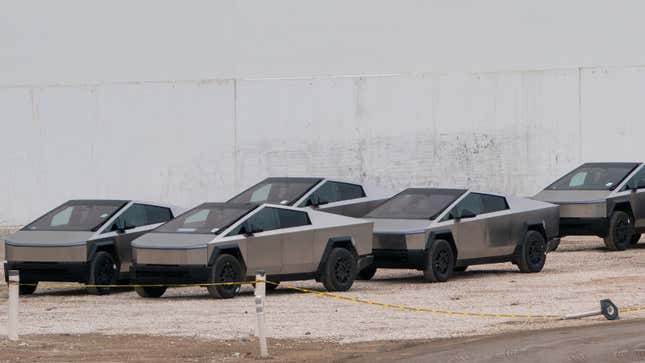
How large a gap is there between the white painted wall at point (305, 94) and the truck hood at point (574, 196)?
5580 millimetres

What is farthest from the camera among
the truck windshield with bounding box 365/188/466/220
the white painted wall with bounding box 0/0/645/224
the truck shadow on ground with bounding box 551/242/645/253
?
the white painted wall with bounding box 0/0/645/224

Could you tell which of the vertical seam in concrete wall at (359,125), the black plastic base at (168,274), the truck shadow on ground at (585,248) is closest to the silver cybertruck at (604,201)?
the truck shadow on ground at (585,248)

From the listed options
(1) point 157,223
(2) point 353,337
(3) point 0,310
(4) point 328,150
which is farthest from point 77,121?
(2) point 353,337

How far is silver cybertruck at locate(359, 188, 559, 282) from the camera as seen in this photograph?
23.3 meters

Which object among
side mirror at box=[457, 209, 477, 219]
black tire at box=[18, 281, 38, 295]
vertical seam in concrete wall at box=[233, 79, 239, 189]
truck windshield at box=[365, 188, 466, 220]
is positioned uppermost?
vertical seam in concrete wall at box=[233, 79, 239, 189]

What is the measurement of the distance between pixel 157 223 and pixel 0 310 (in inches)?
160

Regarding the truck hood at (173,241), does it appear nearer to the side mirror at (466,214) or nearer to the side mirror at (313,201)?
the side mirror at (466,214)

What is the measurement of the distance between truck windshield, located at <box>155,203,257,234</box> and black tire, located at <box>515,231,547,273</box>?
5096mm

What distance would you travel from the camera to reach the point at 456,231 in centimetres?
2392

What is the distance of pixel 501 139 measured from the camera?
34.5 meters

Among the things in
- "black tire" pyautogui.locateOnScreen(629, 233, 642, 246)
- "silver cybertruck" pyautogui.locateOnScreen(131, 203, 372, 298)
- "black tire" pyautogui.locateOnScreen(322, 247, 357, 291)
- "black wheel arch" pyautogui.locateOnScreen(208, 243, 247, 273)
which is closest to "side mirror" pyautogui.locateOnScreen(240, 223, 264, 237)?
"silver cybertruck" pyautogui.locateOnScreen(131, 203, 372, 298)

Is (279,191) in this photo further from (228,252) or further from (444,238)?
(228,252)

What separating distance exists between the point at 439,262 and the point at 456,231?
63 cm

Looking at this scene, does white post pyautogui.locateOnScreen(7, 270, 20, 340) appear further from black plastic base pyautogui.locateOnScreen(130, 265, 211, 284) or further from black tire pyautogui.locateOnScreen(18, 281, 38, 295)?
black tire pyautogui.locateOnScreen(18, 281, 38, 295)
